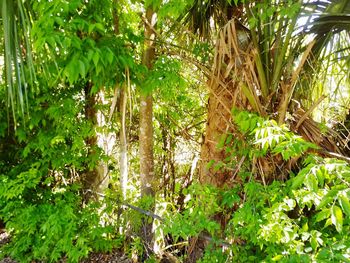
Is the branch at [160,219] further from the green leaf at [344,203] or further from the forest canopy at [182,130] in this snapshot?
the green leaf at [344,203]

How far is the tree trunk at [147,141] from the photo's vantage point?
8.45 ft

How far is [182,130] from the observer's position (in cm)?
296

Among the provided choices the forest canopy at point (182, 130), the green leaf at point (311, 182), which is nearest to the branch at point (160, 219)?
the forest canopy at point (182, 130)

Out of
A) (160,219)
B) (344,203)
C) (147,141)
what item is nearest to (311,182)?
(344,203)

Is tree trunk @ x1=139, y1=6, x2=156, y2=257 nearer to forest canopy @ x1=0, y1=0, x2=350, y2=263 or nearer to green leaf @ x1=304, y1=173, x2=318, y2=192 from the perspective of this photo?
forest canopy @ x1=0, y1=0, x2=350, y2=263

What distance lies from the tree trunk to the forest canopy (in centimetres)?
1

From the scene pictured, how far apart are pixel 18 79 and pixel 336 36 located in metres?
2.12

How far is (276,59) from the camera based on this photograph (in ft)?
6.56

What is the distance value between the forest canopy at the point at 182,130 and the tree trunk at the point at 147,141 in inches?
0.5

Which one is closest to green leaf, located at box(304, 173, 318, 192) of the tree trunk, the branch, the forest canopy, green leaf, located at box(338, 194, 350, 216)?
the forest canopy

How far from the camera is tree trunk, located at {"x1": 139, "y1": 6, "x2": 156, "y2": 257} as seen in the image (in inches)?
101

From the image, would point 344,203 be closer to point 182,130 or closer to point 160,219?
point 160,219

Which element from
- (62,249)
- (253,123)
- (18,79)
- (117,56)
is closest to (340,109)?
(253,123)

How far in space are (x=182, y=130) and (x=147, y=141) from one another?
39 centimetres
